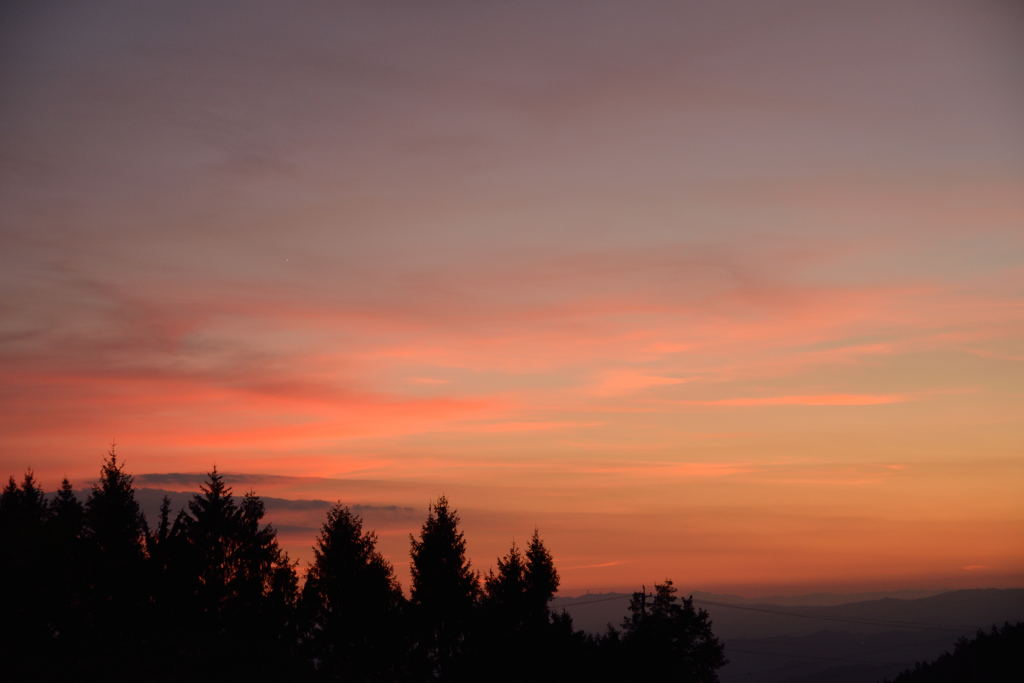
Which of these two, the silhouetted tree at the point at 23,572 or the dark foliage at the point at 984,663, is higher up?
the silhouetted tree at the point at 23,572

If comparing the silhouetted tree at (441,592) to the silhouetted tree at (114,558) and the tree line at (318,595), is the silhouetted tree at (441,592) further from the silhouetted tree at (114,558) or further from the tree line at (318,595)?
the silhouetted tree at (114,558)

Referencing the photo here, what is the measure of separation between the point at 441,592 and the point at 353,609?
291 inches

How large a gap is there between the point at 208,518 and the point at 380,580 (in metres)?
15.4

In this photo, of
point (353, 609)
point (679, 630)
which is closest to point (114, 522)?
point (353, 609)

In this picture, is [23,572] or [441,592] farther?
[441,592]

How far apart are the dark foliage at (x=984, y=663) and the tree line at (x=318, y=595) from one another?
23385mm

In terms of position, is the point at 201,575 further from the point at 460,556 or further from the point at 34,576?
the point at 460,556

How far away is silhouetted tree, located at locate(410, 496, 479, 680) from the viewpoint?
72.1 metres

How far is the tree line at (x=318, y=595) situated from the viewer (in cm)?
6519

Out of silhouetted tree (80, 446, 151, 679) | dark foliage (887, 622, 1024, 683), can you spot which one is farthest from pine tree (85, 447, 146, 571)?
dark foliage (887, 622, 1024, 683)

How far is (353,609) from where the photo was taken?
70.3 meters

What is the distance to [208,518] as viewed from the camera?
73.3 meters

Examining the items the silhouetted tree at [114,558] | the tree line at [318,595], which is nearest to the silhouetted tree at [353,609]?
the tree line at [318,595]

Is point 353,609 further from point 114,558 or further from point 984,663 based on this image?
point 984,663
